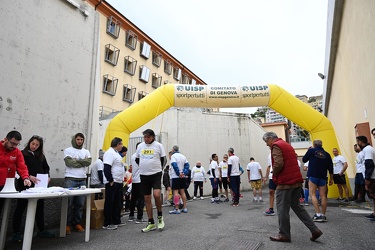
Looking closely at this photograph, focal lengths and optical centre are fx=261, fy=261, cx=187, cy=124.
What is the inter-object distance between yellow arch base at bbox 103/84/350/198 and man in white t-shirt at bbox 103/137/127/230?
10.7ft

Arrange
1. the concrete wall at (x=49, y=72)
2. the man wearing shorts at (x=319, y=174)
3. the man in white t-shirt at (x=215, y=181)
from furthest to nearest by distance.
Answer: the man in white t-shirt at (x=215, y=181) < the man wearing shorts at (x=319, y=174) < the concrete wall at (x=49, y=72)

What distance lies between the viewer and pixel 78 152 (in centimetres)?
522

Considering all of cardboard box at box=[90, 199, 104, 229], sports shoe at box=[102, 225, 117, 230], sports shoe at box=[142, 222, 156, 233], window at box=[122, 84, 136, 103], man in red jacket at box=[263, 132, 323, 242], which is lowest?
sports shoe at box=[102, 225, 117, 230]

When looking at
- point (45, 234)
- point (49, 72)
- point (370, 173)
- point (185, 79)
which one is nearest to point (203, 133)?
point (370, 173)

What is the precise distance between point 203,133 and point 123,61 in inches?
476

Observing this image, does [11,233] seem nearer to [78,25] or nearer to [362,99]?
[78,25]

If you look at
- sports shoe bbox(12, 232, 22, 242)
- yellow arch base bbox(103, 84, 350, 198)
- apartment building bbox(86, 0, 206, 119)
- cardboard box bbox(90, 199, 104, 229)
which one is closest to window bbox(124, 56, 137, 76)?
apartment building bbox(86, 0, 206, 119)

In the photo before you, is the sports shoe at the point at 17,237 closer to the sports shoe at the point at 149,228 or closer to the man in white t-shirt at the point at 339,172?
the sports shoe at the point at 149,228

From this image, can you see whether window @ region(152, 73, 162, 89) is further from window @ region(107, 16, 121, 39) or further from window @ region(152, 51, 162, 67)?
window @ region(107, 16, 121, 39)

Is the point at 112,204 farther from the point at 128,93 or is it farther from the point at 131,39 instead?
the point at 131,39

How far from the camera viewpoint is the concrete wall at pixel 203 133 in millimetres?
14133

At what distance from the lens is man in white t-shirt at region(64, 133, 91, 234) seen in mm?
5059

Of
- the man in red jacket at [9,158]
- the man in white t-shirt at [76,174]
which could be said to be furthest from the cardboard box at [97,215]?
the man in red jacket at [9,158]

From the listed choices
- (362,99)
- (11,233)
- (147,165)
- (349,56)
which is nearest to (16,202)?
(11,233)
